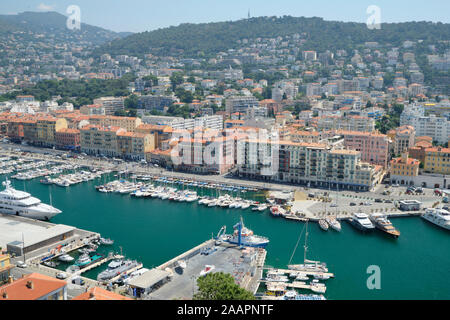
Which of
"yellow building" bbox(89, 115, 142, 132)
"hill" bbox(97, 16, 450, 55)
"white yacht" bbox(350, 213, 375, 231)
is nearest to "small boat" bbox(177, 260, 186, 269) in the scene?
"white yacht" bbox(350, 213, 375, 231)

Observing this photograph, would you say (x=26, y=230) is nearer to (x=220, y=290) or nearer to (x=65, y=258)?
(x=65, y=258)

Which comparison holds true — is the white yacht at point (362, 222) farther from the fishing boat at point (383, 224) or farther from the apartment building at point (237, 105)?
the apartment building at point (237, 105)

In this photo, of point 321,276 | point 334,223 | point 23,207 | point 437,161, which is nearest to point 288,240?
point 334,223

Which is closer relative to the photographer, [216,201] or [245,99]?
[216,201]

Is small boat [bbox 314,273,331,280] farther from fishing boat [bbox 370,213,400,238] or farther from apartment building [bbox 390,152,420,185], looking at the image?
apartment building [bbox 390,152,420,185]

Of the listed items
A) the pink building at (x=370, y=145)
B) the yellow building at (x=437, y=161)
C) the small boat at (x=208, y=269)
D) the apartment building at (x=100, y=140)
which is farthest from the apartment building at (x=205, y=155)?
the small boat at (x=208, y=269)
